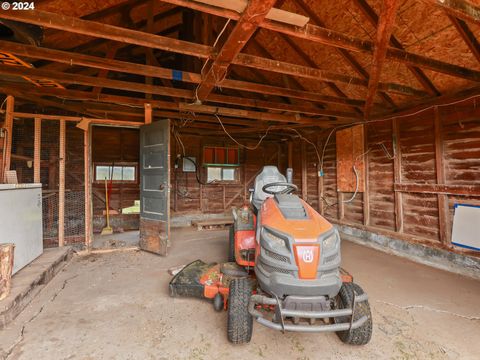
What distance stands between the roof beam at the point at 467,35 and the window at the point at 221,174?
5.25 metres

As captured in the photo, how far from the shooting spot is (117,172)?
578cm

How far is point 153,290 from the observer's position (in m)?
2.51

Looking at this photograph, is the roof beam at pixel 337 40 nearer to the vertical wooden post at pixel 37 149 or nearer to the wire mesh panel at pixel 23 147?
the vertical wooden post at pixel 37 149

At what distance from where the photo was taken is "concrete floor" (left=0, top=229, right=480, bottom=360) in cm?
164

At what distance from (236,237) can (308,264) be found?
110 cm

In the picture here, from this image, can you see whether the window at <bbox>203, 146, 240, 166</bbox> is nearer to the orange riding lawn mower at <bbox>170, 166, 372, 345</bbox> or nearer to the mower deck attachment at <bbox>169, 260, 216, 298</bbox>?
the mower deck attachment at <bbox>169, 260, 216, 298</bbox>

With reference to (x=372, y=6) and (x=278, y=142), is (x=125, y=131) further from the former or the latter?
(x=372, y=6)

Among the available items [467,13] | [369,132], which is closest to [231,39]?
[467,13]

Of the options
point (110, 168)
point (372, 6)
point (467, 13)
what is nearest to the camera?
point (467, 13)

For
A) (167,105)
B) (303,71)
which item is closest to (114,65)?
(167,105)

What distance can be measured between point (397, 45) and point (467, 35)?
0.66 meters

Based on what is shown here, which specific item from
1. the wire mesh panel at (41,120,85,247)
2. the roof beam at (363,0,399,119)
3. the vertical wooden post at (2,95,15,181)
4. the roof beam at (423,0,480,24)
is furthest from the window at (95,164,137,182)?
the roof beam at (423,0,480,24)

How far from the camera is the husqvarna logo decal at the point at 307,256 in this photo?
1.46 m

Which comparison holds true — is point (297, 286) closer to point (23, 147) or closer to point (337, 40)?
point (337, 40)
